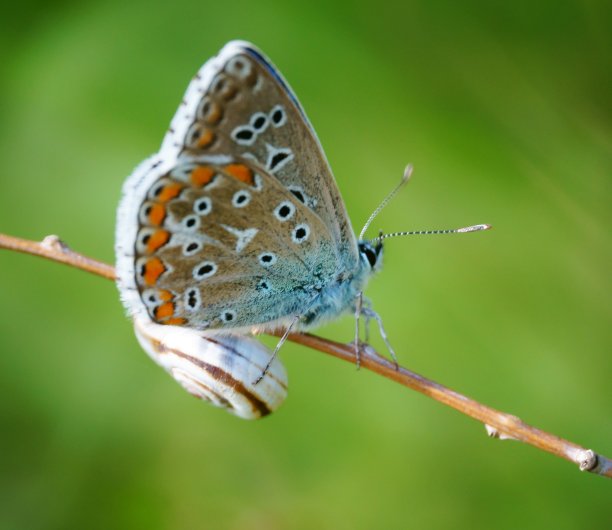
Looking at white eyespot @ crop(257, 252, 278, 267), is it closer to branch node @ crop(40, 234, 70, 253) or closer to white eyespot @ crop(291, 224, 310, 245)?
white eyespot @ crop(291, 224, 310, 245)

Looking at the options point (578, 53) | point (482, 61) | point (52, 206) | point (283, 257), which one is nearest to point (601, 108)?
point (578, 53)

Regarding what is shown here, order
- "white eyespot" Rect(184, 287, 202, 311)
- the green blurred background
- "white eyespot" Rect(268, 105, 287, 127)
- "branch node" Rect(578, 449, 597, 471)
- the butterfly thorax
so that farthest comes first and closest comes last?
the green blurred background → the butterfly thorax → "white eyespot" Rect(184, 287, 202, 311) → "white eyespot" Rect(268, 105, 287, 127) → "branch node" Rect(578, 449, 597, 471)

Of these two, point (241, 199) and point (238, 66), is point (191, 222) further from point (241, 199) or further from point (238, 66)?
point (238, 66)

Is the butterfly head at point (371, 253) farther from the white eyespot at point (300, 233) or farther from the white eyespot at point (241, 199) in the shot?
the white eyespot at point (241, 199)

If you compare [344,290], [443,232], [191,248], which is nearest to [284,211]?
[191,248]

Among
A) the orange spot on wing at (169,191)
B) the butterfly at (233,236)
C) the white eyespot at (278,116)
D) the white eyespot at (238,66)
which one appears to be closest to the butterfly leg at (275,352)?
the butterfly at (233,236)

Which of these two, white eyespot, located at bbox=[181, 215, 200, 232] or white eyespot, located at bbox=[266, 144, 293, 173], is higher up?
white eyespot, located at bbox=[266, 144, 293, 173]

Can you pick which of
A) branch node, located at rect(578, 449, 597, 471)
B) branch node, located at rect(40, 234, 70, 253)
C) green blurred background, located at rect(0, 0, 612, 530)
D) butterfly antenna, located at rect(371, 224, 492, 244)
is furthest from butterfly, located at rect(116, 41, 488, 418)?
branch node, located at rect(578, 449, 597, 471)
